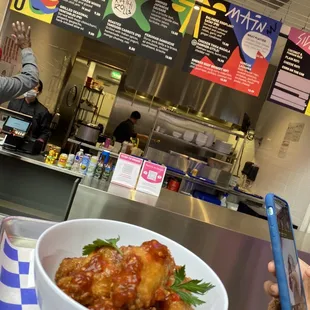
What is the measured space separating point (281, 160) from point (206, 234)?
168 inches

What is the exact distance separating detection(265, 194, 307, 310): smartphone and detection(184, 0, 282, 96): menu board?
291cm

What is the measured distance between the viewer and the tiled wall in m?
5.13

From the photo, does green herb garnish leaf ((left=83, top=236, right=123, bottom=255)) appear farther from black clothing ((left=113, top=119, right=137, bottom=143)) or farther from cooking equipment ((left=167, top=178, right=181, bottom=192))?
black clothing ((left=113, top=119, right=137, bottom=143))

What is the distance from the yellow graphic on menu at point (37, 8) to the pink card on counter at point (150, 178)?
1.74 m

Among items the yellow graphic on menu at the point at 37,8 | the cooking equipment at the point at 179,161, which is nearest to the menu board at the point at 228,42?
the yellow graphic on menu at the point at 37,8

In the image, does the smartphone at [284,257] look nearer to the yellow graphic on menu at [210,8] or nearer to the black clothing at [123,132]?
the yellow graphic on menu at [210,8]

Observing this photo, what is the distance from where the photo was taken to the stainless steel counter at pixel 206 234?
213 cm

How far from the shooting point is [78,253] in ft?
1.98

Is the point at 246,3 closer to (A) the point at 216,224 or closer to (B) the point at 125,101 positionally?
(A) the point at 216,224

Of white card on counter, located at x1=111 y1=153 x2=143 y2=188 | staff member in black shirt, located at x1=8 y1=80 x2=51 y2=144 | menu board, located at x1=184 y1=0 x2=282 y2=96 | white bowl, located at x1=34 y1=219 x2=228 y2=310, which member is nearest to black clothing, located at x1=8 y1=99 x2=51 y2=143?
staff member in black shirt, located at x1=8 y1=80 x2=51 y2=144

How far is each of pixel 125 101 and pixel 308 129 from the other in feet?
13.2

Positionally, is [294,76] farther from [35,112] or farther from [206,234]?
[35,112]

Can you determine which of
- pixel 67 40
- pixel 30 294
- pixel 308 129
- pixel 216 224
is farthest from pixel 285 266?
pixel 67 40

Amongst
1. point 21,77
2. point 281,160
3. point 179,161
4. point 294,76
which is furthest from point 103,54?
point 21,77
